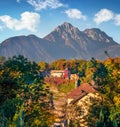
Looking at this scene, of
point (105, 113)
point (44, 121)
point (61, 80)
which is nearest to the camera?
point (105, 113)

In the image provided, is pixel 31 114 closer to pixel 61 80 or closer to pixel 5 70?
pixel 5 70

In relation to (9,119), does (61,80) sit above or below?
above

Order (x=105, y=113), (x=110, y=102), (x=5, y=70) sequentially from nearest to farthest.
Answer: (x=105, y=113)
(x=110, y=102)
(x=5, y=70)

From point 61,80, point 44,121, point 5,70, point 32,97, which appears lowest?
point 44,121

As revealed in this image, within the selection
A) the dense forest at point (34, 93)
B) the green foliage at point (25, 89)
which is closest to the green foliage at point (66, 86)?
the green foliage at point (25, 89)

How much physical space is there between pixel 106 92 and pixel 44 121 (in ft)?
29.0

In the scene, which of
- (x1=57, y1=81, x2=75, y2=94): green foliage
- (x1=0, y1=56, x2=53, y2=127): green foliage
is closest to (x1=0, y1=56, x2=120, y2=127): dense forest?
(x1=0, y1=56, x2=53, y2=127): green foliage

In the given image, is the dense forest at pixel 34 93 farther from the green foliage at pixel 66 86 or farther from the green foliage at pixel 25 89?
the green foliage at pixel 66 86

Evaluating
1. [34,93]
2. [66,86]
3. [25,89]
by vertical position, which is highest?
[66,86]

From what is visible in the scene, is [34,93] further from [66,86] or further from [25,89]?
[66,86]

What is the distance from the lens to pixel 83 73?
16912 centimetres

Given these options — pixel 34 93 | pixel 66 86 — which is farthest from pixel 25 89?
pixel 66 86

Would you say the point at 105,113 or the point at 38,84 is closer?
the point at 105,113

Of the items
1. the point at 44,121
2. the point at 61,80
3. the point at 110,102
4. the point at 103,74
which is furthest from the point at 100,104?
the point at 61,80
